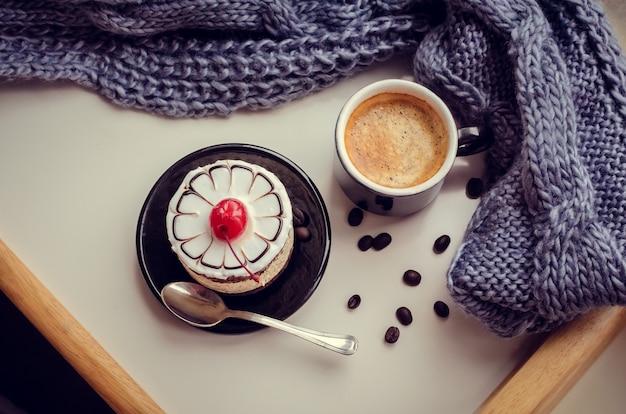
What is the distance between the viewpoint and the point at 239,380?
2.62 ft

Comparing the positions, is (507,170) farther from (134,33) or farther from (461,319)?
(134,33)

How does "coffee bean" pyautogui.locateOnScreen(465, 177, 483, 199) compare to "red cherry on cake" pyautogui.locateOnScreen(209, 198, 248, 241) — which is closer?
"red cherry on cake" pyautogui.locateOnScreen(209, 198, 248, 241)

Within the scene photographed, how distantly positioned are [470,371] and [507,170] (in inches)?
10.2

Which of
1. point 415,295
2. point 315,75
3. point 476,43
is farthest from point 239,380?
point 476,43

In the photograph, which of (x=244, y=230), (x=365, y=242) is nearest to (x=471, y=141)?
(x=365, y=242)

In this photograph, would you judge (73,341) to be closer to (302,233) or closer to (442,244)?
(302,233)

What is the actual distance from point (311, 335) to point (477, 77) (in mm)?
382

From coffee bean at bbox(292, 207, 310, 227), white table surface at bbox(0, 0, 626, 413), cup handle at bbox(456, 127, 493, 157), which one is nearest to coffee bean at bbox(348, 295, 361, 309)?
white table surface at bbox(0, 0, 626, 413)

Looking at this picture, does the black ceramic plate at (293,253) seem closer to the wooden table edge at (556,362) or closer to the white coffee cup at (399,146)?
the white coffee cup at (399,146)

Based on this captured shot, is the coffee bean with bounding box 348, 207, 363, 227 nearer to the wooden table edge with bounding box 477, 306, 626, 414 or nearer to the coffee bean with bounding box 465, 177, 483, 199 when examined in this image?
the coffee bean with bounding box 465, 177, 483, 199

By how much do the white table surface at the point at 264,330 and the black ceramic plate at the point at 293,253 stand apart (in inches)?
1.3

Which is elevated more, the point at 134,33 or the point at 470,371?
the point at 134,33

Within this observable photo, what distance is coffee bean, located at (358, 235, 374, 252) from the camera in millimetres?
818

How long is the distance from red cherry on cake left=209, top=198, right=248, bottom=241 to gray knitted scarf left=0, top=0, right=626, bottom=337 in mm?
193
